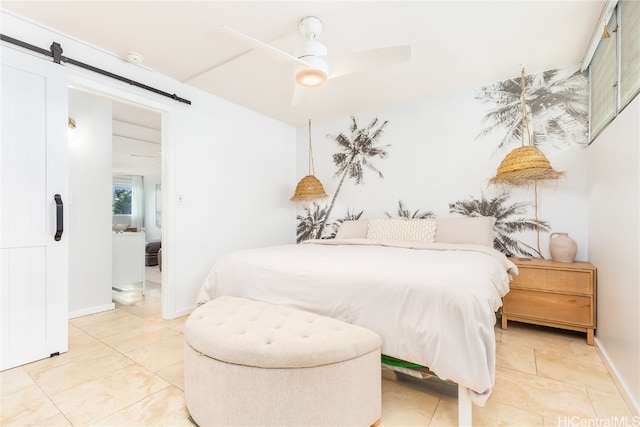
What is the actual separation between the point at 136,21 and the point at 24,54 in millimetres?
774

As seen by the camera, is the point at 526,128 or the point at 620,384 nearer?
the point at 620,384

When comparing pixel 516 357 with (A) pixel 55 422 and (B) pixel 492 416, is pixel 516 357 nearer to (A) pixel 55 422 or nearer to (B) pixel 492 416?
(B) pixel 492 416

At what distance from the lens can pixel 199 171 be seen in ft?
10.7

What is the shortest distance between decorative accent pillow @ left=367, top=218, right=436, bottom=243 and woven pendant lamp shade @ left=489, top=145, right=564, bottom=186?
0.79 m

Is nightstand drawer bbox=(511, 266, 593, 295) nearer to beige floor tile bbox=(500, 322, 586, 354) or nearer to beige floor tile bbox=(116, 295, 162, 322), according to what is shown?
beige floor tile bbox=(500, 322, 586, 354)

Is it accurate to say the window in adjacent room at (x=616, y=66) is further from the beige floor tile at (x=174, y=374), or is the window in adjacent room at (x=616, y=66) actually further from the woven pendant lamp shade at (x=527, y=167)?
the beige floor tile at (x=174, y=374)

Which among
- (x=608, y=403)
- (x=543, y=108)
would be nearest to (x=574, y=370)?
(x=608, y=403)

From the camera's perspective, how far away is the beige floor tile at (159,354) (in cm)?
209

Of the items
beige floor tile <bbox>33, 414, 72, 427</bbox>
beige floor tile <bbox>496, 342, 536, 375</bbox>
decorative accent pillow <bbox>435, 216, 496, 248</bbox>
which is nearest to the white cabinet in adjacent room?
beige floor tile <bbox>33, 414, 72, 427</bbox>

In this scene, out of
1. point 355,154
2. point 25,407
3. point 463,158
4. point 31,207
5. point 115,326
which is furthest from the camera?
point 355,154

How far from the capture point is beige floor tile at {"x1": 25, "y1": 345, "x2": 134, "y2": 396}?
1.82 m

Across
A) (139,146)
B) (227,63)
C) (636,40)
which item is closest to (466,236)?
(636,40)

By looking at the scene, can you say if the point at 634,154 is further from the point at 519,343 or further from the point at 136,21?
the point at 136,21

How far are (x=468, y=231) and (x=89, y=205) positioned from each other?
3.92 m
